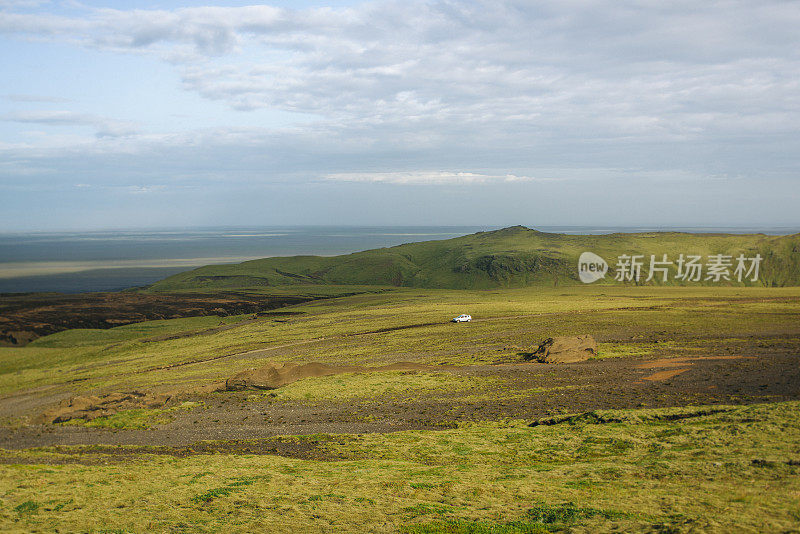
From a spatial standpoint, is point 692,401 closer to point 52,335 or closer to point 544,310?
point 544,310

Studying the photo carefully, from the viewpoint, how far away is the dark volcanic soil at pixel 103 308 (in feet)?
356

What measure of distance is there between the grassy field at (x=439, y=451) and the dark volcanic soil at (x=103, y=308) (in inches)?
1872

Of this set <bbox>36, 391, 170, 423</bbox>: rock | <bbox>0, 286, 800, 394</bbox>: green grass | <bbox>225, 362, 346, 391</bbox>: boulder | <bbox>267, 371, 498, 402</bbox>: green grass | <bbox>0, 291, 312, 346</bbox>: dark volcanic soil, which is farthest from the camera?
<bbox>0, 291, 312, 346</bbox>: dark volcanic soil

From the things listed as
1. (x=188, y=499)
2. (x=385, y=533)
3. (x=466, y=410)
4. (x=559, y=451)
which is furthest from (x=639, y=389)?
(x=188, y=499)

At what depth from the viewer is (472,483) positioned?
2062 cm

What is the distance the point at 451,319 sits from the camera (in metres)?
91.2

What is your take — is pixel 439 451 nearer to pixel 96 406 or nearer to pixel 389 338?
pixel 96 406

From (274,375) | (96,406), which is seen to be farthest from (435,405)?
(96,406)

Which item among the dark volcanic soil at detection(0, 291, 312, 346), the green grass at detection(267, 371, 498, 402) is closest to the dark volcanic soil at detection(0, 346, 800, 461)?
the green grass at detection(267, 371, 498, 402)

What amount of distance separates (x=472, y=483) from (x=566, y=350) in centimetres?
3531

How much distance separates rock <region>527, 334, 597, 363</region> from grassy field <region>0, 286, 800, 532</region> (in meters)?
1.85

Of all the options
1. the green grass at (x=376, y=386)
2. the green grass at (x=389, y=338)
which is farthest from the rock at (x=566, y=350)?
the green grass at (x=376, y=386)

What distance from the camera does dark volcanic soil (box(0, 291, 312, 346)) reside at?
356 ft

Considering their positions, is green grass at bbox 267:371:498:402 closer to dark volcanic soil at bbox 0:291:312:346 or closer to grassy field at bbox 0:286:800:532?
grassy field at bbox 0:286:800:532
